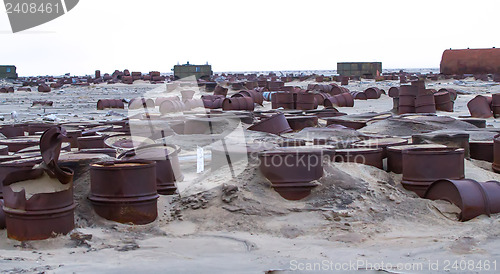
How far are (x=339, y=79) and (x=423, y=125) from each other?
26.8m

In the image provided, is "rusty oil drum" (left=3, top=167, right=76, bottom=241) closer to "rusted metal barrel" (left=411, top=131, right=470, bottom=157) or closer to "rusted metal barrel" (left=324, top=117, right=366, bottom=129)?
"rusted metal barrel" (left=411, top=131, right=470, bottom=157)

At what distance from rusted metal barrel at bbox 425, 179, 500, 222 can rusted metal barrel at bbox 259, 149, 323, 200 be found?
4.03 feet

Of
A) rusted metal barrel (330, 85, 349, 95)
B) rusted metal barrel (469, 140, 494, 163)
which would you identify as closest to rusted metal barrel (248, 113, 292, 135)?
rusted metal barrel (469, 140, 494, 163)

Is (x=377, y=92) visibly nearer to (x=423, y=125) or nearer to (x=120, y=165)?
(x=423, y=125)

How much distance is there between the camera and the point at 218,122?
1077 cm

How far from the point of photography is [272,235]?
516 centimetres

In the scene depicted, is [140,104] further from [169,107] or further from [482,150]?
[482,150]

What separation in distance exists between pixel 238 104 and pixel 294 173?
390 inches

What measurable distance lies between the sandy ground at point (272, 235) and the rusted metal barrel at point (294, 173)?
9cm

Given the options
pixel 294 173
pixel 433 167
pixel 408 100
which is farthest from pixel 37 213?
pixel 408 100

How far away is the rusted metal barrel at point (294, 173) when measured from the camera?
19.4 feet

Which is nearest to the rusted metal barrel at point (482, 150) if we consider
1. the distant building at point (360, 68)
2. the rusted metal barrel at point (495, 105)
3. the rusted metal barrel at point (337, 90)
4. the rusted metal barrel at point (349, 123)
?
the rusted metal barrel at point (349, 123)

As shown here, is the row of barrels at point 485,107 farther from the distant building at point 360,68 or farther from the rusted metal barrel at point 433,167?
the distant building at point 360,68

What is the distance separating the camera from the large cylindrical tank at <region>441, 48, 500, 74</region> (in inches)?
104
